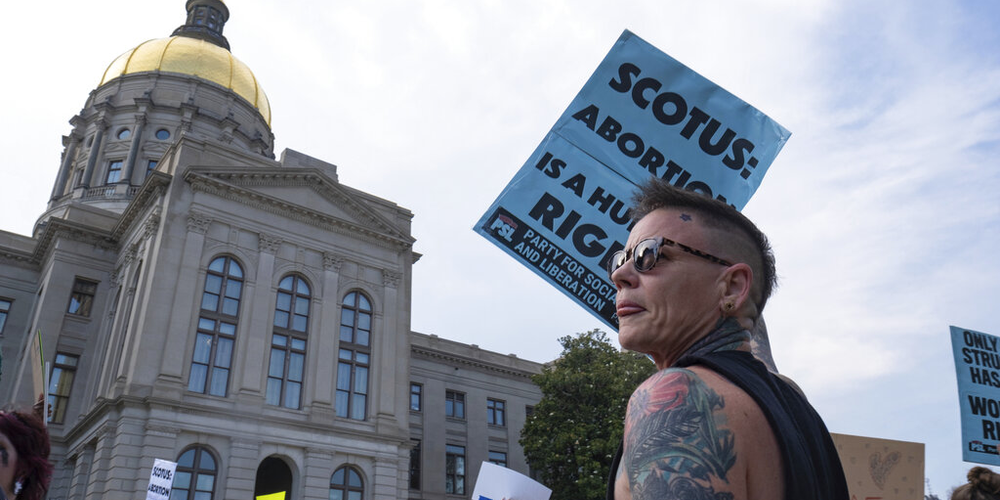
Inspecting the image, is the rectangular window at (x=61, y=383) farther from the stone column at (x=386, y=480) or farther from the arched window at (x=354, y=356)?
the stone column at (x=386, y=480)

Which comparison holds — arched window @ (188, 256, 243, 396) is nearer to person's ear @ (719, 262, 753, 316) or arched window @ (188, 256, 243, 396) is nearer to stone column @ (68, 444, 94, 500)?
stone column @ (68, 444, 94, 500)

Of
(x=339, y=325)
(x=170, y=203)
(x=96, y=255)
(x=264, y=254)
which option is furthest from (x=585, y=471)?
(x=96, y=255)

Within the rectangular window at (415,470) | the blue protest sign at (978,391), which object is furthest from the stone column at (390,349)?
the blue protest sign at (978,391)

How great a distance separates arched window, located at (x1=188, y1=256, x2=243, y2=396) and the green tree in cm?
1544

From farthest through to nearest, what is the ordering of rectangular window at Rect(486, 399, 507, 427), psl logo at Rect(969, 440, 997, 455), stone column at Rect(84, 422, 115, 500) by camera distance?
rectangular window at Rect(486, 399, 507, 427) → stone column at Rect(84, 422, 115, 500) → psl logo at Rect(969, 440, 997, 455)

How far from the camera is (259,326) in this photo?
32.9 m

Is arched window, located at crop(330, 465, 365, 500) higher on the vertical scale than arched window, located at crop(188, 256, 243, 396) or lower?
lower

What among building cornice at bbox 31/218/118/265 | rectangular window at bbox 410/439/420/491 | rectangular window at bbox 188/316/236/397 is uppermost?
building cornice at bbox 31/218/118/265

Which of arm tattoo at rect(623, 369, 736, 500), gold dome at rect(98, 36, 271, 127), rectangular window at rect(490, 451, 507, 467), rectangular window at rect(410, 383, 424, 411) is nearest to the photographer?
arm tattoo at rect(623, 369, 736, 500)

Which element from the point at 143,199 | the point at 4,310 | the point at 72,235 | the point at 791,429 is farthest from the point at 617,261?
the point at 4,310

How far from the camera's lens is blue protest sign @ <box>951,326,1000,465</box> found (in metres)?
8.38

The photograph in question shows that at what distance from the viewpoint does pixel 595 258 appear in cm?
427

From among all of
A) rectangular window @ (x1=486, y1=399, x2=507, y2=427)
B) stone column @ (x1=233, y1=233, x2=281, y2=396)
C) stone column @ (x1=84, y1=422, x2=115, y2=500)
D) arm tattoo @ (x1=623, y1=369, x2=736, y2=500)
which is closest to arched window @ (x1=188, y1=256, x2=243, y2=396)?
stone column @ (x1=233, y1=233, x2=281, y2=396)

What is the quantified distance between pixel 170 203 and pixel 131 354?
23.7ft
